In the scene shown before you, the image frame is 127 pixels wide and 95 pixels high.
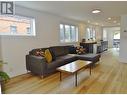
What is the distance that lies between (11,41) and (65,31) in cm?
341

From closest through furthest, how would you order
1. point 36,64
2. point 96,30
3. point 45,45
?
point 36,64
point 45,45
point 96,30

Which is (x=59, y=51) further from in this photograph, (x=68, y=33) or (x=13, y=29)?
(x=13, y=29)

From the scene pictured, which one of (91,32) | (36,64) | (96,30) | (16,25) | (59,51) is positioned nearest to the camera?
(36,64)

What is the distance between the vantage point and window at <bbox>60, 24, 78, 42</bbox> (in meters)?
6.40

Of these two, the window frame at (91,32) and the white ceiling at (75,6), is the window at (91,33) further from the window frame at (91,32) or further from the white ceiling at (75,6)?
the white ceiling at (75,6)

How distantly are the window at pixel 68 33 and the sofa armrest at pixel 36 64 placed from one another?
8.30 ft

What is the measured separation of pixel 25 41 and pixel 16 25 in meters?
0.60

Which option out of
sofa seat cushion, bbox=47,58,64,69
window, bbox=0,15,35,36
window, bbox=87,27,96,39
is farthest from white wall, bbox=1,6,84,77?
window, bbox=87,27,96,39

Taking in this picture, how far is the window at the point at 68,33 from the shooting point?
6.40 meters

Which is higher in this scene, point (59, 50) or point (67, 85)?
point (59, 50)

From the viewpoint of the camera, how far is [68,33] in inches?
277

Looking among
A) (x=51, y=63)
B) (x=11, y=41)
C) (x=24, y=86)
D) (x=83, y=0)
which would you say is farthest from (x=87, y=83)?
(x=11, y=41)

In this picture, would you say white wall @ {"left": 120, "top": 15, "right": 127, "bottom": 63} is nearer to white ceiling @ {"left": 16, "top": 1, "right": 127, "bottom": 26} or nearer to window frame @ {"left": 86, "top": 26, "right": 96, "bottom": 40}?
white ceiling @ {"left": 16, "top": 1, "right": 127, "bottom": 26}

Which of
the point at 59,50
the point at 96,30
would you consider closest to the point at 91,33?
the point at 96,30
